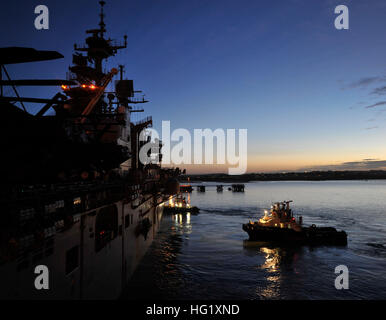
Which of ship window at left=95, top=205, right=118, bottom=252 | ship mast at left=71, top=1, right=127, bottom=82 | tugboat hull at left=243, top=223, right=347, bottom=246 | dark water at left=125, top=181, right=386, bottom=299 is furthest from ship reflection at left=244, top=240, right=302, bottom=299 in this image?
ship mast at left=71, top=1, right=127, bottom=82

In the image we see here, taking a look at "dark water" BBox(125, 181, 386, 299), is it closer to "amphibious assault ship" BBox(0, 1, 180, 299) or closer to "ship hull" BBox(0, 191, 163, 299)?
"ship hull" BBox(0, 191, 163, 299)

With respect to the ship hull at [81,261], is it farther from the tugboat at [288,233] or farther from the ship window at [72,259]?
the tugboat at [288,233]

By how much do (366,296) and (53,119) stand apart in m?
29.8

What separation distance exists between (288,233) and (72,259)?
36183 millimetres

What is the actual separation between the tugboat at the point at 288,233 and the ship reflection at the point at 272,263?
65.7 inches

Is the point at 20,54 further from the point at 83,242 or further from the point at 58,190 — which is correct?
the point at 83,242

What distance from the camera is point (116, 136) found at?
1038 inches

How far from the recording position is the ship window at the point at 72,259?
11766 millimetres

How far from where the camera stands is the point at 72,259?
12234 millimetres

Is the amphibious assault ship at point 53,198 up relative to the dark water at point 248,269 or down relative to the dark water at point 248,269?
up

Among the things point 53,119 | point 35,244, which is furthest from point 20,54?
point 35,244

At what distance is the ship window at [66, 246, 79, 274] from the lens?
11.8m

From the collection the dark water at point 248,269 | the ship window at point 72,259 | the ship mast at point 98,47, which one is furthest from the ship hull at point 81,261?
the ship mast at point 98,47

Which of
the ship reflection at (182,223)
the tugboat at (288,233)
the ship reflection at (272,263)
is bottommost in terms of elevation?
the ship reflection at (182,223)
